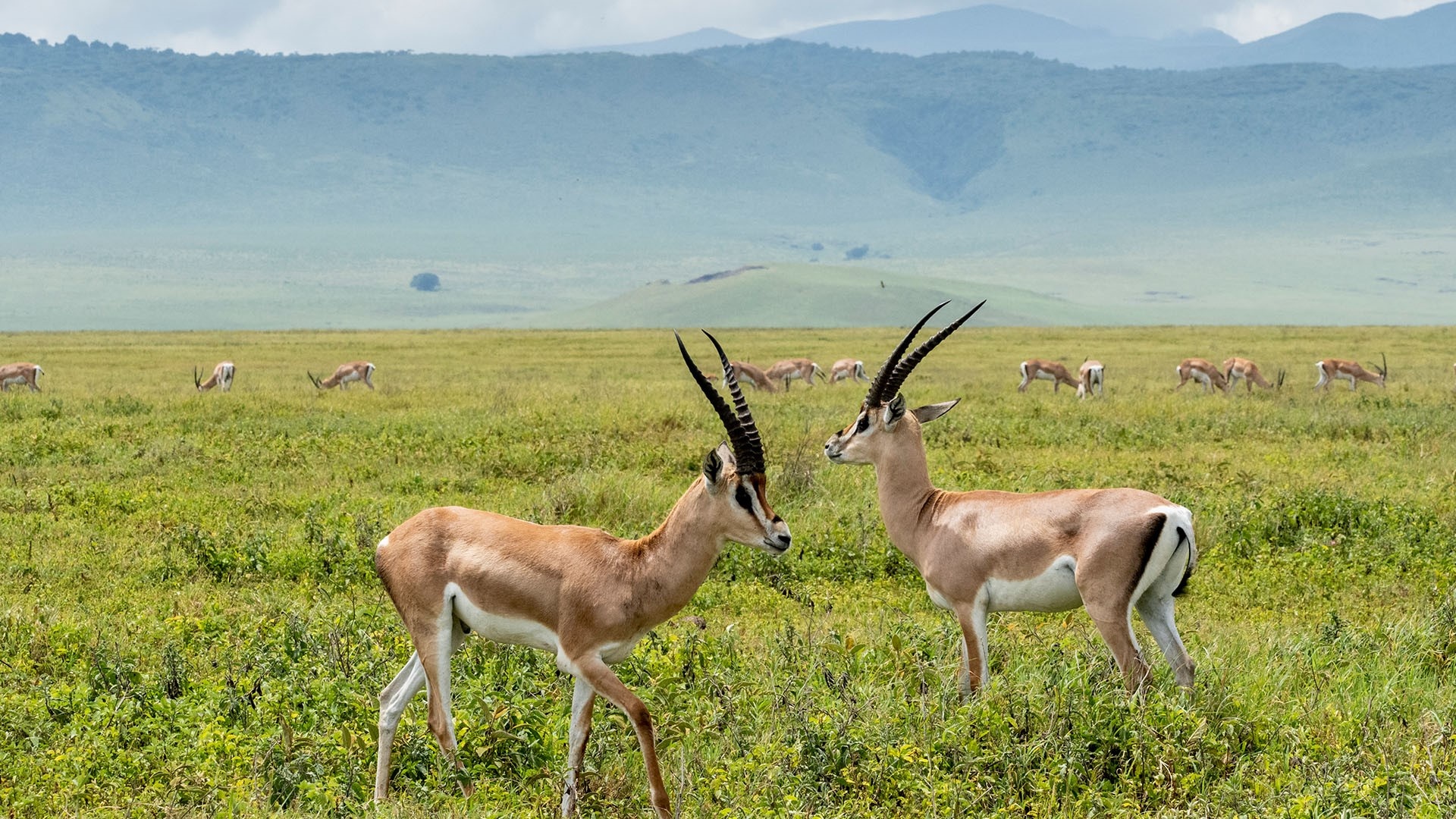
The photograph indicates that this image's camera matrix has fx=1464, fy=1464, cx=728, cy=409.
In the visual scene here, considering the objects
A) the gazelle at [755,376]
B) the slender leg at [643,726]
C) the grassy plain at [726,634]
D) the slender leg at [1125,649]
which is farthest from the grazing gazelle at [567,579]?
the gazelle at [755,376]

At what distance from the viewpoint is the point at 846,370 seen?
34969mm

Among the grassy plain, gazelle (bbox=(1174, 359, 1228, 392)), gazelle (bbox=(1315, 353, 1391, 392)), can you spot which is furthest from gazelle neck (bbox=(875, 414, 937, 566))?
gazelle (bbox=(1315, 353, 1391, 392))

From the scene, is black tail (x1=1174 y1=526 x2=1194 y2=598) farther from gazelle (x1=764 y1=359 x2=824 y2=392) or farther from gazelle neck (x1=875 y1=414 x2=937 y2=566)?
gazelle (x1=764 y1=359 x2=824 y2=392)

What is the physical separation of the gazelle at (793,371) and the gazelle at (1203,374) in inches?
316

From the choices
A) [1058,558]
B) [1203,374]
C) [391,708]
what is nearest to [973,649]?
[1058,558]

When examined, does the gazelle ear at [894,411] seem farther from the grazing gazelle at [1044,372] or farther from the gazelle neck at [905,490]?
the grazing gazelle at [1044,372]

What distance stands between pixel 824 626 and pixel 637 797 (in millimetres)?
2965

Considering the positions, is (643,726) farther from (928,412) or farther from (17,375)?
(17,375)

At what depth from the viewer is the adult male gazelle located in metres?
6.38

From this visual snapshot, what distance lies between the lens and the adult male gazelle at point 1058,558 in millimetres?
6375

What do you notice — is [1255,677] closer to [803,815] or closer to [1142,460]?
[803,815]

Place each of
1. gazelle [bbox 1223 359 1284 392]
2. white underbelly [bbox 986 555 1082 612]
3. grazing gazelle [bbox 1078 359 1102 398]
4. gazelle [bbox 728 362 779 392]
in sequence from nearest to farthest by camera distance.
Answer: white underbelly [bbox 986 555 1082 612], grazing gazelle [bbox 1078 359 1102 398], gazelle [bbox 1223 359 1284 392], gazelle [bbox 728 362 779 392]

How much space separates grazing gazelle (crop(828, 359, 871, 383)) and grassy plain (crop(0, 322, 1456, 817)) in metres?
14.7

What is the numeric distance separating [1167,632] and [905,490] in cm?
148
